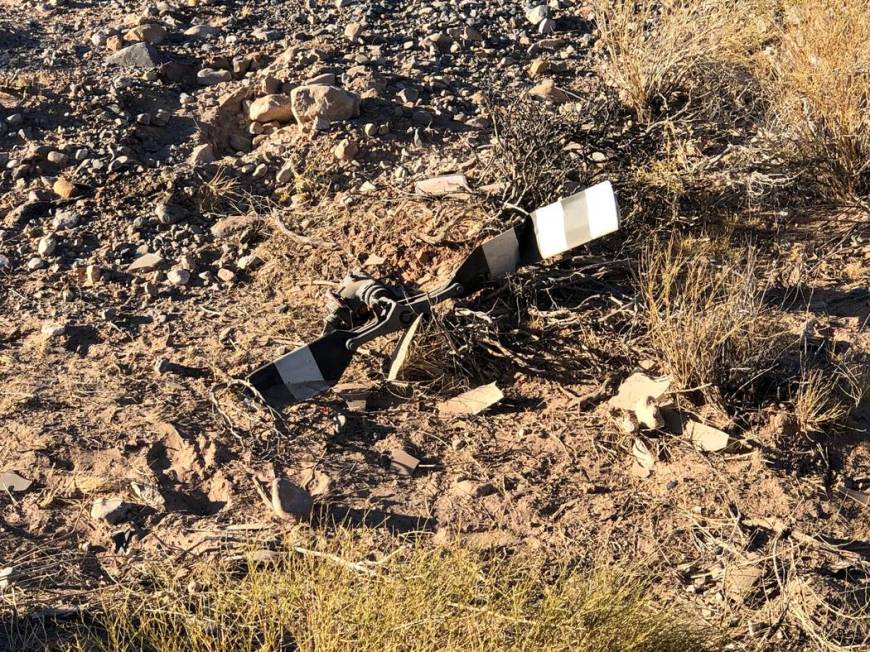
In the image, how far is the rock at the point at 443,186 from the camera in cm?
412

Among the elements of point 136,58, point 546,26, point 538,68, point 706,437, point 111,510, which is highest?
point 136,58

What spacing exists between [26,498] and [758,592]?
2260 mm

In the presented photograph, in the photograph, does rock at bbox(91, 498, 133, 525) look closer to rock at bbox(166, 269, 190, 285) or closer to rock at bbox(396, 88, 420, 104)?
rock at bbox(166, 269, 190, 285)

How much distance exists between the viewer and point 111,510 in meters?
2.95

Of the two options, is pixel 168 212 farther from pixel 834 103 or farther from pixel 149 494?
pixel 834 103

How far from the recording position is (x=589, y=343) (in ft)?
11.9

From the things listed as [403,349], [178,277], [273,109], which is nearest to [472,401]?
[403,349]

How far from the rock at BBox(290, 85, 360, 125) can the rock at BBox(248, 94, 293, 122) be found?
0.06 metres

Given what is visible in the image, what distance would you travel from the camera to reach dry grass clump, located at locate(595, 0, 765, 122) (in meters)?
4.52

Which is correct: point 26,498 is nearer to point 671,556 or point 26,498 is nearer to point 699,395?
point 671,556

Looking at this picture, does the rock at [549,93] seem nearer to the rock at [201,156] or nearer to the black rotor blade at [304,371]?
the rock at [201,156]

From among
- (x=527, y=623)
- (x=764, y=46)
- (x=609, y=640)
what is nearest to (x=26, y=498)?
(x=527, y=623)

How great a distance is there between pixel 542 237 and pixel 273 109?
1.76 meters

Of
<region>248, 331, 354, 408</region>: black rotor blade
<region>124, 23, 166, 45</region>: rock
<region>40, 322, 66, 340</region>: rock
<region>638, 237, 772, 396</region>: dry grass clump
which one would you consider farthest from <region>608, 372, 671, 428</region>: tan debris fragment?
<region>124, 23, 166, 45</region>: rock
